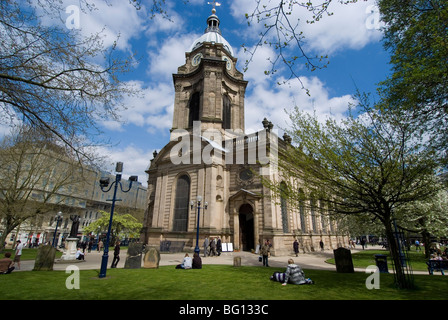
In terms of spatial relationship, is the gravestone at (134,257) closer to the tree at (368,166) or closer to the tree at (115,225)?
the tree at (368,166)

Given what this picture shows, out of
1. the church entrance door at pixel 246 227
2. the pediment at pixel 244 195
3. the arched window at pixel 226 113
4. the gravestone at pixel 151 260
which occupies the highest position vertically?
the arched window at pixel 226 113

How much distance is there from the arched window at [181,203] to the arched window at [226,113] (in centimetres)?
1019

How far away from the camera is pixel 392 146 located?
8648mm

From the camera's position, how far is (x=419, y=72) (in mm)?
7695

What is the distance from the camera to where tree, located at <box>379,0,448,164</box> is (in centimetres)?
801

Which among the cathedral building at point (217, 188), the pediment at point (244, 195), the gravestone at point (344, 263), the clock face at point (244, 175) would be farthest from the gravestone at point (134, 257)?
the clock face at point (244, 175)

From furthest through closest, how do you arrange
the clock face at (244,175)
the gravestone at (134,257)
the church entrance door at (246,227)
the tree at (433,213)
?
1. the clock face at (244,175)
2. the church entrance door at (246,227)
3. the tree at (433,213)
4. the gravestone at (134,257)

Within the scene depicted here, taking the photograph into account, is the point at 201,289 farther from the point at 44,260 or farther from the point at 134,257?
the point at 44,260

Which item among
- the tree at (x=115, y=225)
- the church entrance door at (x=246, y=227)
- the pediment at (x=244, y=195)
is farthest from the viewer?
the tree at (x=115, y=225)

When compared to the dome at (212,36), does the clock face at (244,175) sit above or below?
below

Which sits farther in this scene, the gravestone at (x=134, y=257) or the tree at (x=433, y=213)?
the tree at (x=433, y=213)

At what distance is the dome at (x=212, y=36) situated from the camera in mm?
38188
